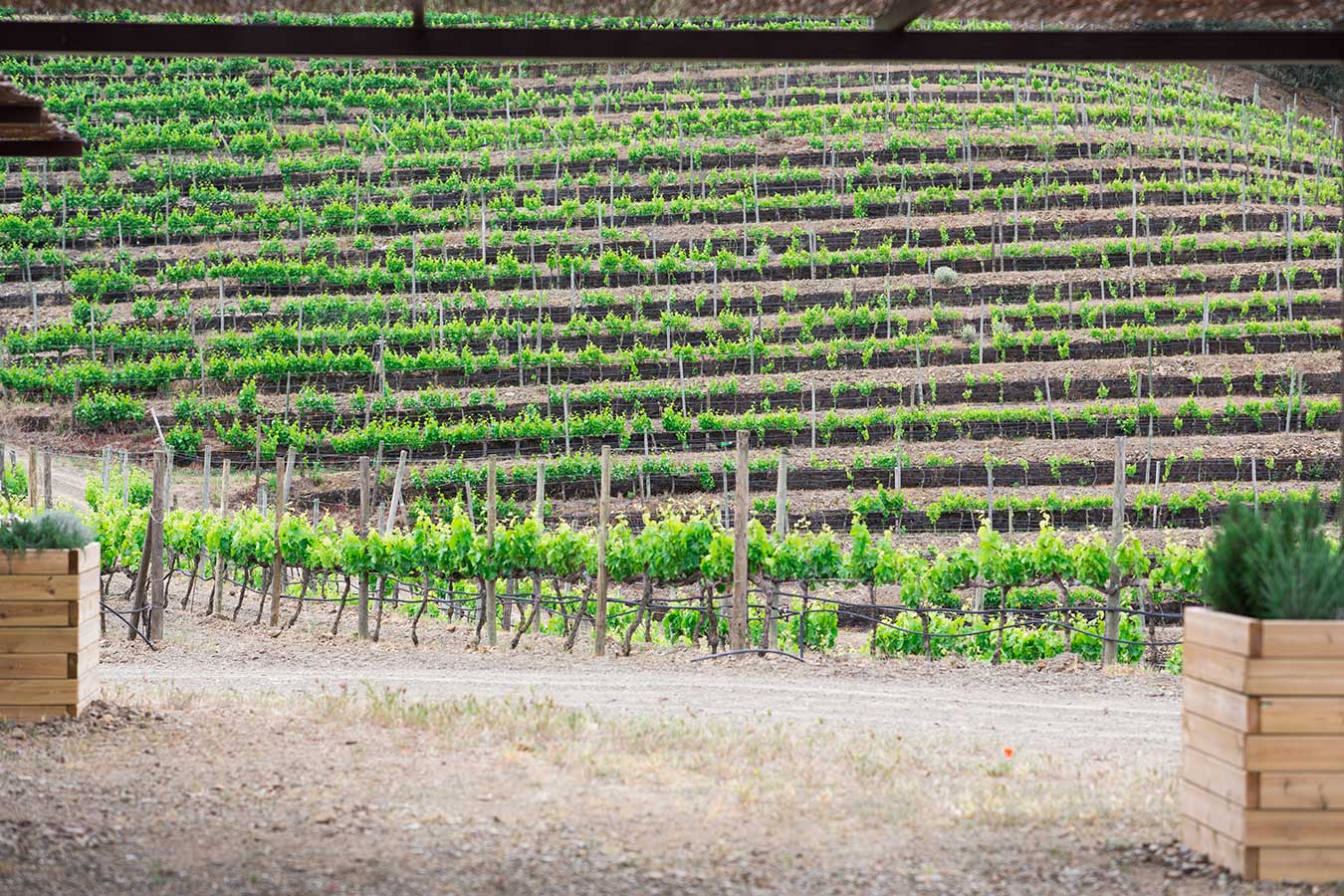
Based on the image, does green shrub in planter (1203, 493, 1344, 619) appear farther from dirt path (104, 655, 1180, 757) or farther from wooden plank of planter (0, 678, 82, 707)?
wooden plank of planter (0, 678, 82, 707)

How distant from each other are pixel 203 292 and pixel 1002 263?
17.3m

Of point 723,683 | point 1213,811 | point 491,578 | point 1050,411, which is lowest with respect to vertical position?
point 723,683

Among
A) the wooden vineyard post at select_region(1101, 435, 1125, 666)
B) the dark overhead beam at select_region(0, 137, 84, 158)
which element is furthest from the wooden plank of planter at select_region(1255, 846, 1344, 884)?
the wooden vineyard post at select_region(1101, 435, 1125, 666)

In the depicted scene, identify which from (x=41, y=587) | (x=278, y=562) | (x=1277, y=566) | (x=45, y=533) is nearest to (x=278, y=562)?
(x=278, y=562)

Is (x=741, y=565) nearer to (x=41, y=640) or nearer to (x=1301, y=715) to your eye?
(x=41, y=640)

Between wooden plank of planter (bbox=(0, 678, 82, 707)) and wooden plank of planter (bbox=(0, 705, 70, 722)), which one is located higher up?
wooden plank of planter (bbox=(0, 678, 82, 707))

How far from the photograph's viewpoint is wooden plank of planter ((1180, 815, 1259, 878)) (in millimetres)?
4254

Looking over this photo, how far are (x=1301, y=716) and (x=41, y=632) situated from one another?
5479mm

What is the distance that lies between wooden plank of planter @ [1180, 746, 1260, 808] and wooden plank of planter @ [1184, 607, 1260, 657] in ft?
1.24

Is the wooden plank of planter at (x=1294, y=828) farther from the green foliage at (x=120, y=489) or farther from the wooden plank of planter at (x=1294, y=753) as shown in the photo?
the green foliage at (x=120, y=489)

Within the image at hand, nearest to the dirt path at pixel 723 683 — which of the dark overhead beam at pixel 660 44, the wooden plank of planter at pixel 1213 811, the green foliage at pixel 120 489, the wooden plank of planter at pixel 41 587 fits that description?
the wooden plank of planter at pixel 41 587

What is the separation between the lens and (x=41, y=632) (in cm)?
633

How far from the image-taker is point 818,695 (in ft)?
29.4

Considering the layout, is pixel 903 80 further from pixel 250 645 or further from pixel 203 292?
pixel 250 645
